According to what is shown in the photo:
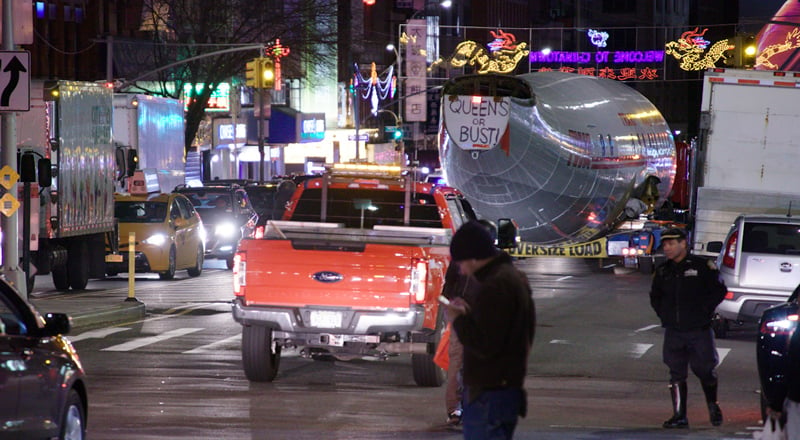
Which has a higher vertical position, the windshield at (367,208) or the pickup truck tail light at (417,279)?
the windshield at (367,208)

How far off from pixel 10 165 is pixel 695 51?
33.5m

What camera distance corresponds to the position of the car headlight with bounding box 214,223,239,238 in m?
34.1

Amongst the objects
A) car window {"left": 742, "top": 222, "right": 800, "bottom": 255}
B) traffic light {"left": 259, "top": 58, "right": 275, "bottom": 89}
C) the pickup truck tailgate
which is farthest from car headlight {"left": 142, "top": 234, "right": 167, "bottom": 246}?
the pickup truck tailgate

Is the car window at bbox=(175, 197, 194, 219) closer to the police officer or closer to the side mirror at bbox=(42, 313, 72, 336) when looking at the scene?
the police officer

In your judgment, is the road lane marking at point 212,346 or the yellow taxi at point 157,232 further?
the yellow taxi at point 157,232

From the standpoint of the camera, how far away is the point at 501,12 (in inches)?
4264

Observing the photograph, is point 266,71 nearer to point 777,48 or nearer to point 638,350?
point 777,48

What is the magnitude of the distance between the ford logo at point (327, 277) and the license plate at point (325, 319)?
29 cm

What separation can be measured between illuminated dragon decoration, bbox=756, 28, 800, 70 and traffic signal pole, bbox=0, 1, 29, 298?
24.6 meters

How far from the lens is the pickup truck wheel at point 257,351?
14328 mm

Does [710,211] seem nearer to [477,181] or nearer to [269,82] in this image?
[477,181]

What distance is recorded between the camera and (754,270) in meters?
19.8

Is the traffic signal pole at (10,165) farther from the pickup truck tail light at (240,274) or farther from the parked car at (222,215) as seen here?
the parked car at (222,215)

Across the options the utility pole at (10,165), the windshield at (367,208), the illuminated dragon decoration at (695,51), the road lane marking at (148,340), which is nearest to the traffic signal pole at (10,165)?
the utility pole at (10,165)
